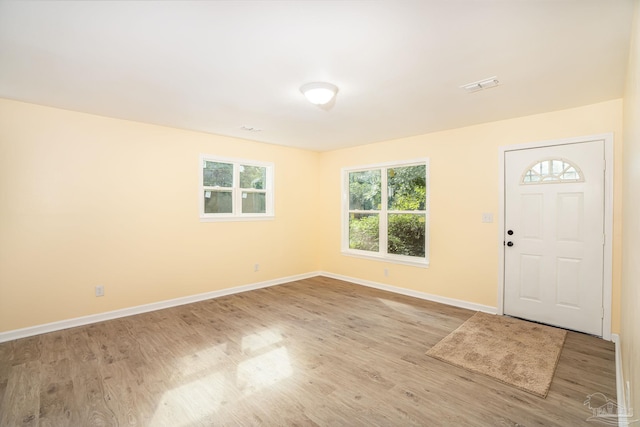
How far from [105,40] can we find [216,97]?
3.58 feet

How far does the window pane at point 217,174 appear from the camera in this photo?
458 centimetres

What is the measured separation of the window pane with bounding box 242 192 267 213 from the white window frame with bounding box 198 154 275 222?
0.05m

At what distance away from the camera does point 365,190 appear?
5.42 meters

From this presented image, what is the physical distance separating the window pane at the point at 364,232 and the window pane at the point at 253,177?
5.81ft

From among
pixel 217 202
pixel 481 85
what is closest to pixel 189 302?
pixel 217 202

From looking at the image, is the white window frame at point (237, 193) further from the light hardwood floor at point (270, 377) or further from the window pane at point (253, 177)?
the light hardwood floor at point (270, 377)

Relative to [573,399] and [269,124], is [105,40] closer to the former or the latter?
[269,124]

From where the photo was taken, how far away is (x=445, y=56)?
7.18 feet

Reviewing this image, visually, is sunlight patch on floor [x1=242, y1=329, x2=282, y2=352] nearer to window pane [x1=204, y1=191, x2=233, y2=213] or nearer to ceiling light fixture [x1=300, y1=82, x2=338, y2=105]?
window pane [x1=204, y1=191, x2=233, y2=213]

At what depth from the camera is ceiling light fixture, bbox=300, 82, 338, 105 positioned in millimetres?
2627

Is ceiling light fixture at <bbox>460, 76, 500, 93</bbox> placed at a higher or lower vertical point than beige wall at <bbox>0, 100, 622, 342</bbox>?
higher

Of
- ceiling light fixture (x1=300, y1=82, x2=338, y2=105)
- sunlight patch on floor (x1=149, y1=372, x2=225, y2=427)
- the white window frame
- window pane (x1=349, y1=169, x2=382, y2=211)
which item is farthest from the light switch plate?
sunlight patch on floor (x1=149, y1=372, x2=225, y2=427)

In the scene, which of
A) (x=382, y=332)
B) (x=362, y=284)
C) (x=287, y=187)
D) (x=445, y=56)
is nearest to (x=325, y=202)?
(x=287, y=187)

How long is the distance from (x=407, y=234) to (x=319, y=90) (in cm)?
297
